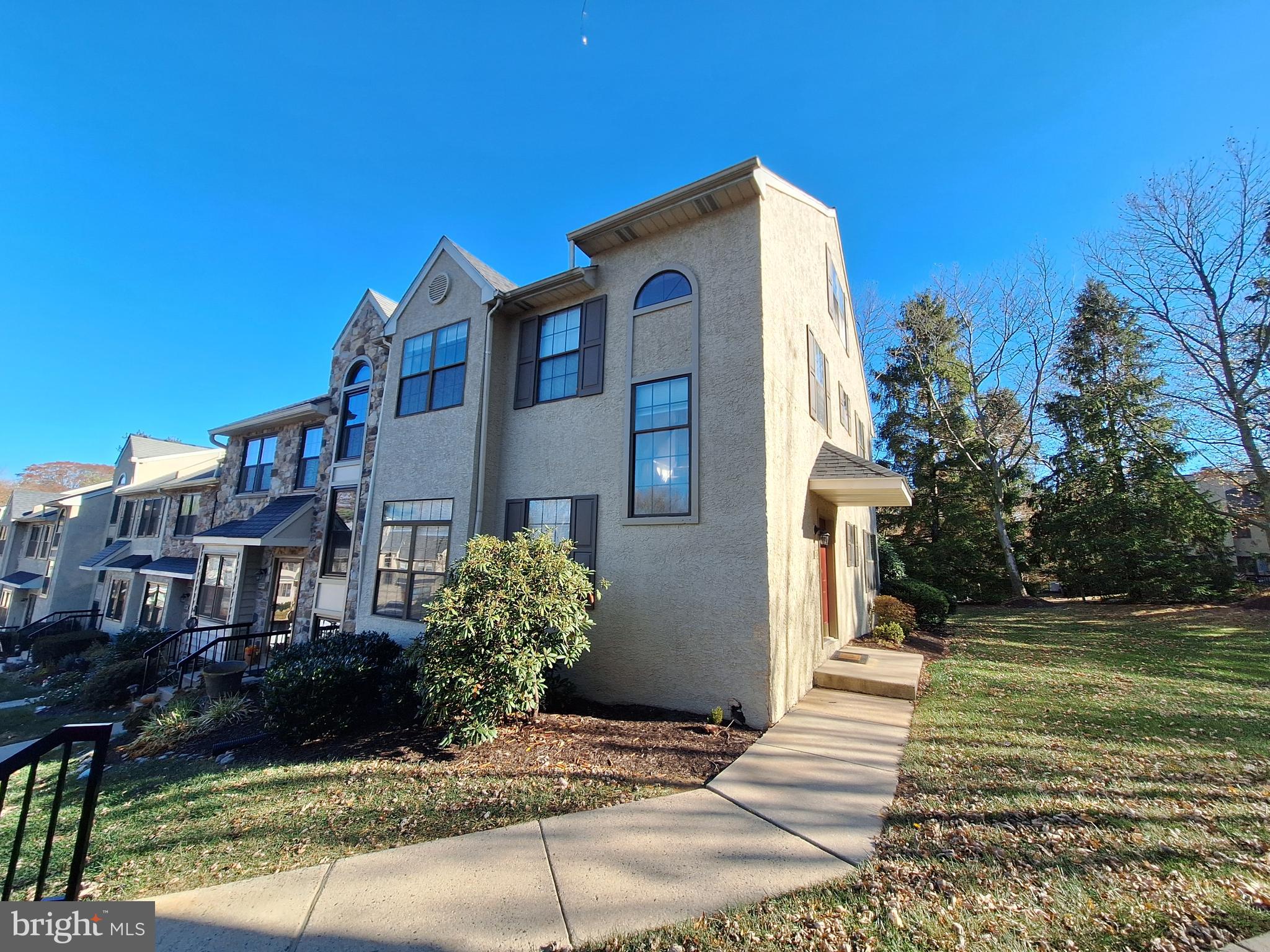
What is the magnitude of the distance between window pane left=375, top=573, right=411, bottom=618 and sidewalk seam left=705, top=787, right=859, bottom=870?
7320mm

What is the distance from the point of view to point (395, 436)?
432 inches

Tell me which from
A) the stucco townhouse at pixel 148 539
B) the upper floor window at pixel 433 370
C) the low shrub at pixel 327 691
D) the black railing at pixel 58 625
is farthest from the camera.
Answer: the black railing at pixel 58 625

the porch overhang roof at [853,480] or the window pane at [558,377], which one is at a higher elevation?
the window pane at [558,377]

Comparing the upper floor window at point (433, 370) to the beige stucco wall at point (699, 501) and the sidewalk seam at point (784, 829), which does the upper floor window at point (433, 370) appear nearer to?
the beige stucco wall at point (699, 501)

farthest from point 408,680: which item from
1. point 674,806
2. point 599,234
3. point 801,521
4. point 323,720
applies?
point 599,234

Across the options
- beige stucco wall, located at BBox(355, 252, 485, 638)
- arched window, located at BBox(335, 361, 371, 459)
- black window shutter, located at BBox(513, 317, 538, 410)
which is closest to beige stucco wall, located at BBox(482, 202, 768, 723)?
black window shutter, located at BBox(513, 317, 538, 410)

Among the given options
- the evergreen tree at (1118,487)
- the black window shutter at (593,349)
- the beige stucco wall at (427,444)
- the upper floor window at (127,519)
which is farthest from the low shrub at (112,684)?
the evergreen tree at (1118,487)

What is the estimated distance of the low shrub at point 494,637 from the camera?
19.3 feet

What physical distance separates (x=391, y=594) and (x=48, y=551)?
30.6 metres

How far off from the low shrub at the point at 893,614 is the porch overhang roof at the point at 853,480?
472 cm

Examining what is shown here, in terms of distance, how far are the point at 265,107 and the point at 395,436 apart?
9482 mm

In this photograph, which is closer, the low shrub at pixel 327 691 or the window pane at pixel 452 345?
the low shrub at pixel 327 691

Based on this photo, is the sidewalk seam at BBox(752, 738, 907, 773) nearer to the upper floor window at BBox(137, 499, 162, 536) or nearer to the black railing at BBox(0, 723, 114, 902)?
the black railing at BBox(0, 723, 114, 902)

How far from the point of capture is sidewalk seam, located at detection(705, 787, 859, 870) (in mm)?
3631
